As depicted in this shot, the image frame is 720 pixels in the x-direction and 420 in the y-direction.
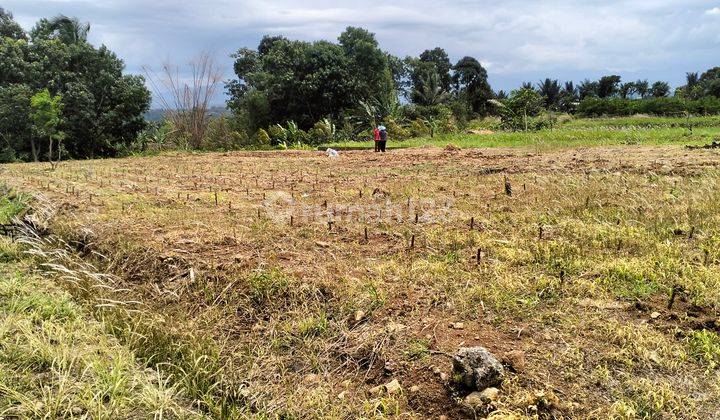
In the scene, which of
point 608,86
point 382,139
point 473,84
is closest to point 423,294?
point 382,139

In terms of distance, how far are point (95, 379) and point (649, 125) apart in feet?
79.7

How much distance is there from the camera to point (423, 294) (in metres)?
3.58

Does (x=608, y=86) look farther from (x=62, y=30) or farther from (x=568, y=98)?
(x=62, y=30)

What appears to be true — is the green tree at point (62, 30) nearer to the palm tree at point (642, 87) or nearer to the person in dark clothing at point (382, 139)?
the person in dark clothing at point (382, 139)

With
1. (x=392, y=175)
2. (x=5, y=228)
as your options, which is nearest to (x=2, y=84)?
(x=5, y=228)

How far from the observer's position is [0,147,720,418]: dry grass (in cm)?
259

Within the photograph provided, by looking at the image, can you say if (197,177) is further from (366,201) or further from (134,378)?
(134,378)

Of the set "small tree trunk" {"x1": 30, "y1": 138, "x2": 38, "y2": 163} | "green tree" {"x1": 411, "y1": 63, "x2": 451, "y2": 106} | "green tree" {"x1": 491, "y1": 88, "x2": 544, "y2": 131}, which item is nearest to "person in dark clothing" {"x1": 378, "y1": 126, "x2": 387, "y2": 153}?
"green tree" {"x1": 491, "y1": 88, "x2": 544, "y2": 131}

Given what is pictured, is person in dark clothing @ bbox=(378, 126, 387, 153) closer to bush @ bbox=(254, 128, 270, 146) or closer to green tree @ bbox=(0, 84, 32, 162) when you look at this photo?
bush @ bbox=(254, 128, 270, 146)

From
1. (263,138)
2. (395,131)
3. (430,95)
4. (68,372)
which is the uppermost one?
(430,95)

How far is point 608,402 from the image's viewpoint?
236cm

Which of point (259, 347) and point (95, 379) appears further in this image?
point (259, 347)

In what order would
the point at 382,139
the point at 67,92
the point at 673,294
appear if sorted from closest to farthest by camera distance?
the point at 673,294
the point at 382,139
the point at 67,92

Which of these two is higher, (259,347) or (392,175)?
(392,175)
